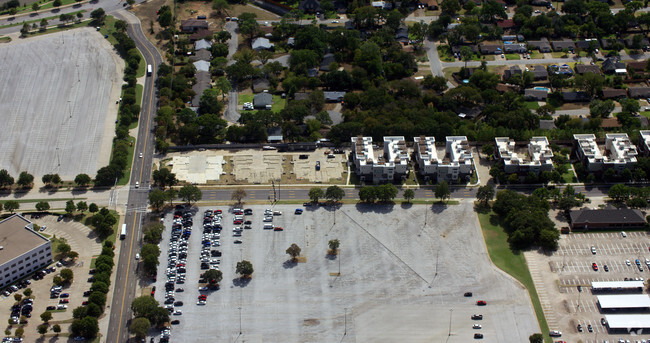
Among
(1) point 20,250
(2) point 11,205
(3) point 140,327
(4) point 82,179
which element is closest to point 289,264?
(3) point 140,327

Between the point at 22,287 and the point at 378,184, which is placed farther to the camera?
the point at 378,184

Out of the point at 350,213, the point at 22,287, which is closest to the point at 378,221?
the point at 350,213

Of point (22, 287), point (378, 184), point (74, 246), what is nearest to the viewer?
point (22, 287)

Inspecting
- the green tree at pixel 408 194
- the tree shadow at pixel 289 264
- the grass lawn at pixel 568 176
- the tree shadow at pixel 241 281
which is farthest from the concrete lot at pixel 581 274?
the tree shadow at pixel 241 281

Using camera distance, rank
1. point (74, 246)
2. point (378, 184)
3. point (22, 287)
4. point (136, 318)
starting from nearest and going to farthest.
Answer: point (136, 318)
point (22, 287)
point (74, 246)
point (378, 184)

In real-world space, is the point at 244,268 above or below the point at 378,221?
below

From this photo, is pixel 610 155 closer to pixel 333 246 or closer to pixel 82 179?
pixel 333 246

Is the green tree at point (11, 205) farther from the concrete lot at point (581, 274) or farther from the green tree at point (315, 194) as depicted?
the concrete lot at point (581, 274)

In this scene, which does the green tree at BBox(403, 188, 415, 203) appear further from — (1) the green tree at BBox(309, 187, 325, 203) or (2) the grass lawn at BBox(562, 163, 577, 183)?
(2) the grass lawn at BBox(562, 163, 577, 183)

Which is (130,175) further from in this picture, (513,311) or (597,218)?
(597,218)
